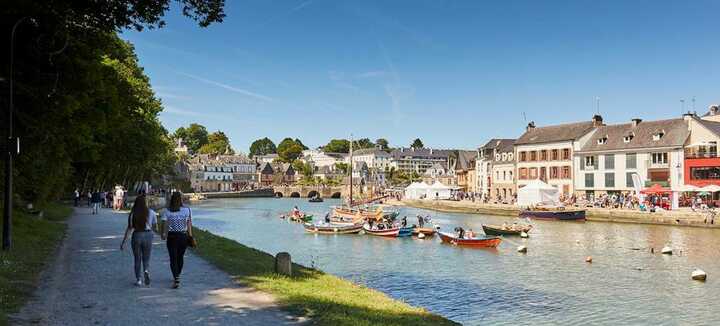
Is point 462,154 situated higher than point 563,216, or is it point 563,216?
point 462,154

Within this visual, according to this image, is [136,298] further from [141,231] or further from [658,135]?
[658,135]

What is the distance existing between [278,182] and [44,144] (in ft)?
559

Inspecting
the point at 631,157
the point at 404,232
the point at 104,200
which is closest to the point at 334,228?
the point at 404,232

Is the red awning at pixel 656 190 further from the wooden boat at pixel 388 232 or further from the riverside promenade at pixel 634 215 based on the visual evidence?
the wooden boat at pixel 388 232

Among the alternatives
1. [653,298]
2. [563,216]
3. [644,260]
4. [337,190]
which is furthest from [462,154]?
[653,298]

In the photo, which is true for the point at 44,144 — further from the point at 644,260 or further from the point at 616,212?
the point at 616,212

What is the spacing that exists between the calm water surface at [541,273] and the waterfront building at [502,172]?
4124cm

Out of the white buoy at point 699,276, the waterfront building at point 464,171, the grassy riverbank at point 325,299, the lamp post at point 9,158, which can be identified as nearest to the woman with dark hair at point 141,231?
the grassy riverbank at point 325,299

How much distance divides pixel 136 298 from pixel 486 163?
9313 centimetres

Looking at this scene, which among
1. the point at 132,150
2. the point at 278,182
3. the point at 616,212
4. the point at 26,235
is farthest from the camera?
the point at 278,182

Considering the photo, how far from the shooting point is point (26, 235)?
20922 mm

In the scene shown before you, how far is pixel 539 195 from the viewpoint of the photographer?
7025 cm

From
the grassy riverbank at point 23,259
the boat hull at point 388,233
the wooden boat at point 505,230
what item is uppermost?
the grassy riverbank at point 23,259

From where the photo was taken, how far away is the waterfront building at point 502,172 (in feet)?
296
